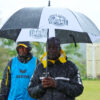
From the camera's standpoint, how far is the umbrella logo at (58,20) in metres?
5.08

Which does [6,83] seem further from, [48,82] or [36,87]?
[48,82]

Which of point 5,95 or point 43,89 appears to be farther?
point 5,95

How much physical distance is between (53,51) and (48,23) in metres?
0.37

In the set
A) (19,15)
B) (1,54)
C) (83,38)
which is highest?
(19,15)

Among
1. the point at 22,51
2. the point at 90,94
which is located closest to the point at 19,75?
the point at 22,51

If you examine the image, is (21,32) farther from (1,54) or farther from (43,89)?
(1,54)

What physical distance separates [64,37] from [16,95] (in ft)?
3.46

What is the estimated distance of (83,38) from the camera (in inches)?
234

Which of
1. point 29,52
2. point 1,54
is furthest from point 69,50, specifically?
point 29,52

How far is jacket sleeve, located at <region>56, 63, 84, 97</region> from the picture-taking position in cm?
483

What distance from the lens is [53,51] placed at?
4.91 metres

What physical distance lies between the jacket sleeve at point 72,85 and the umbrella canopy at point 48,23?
0.50m

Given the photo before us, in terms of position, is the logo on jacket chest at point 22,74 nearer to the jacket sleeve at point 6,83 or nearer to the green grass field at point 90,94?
the jacket sleeve at point 6,83

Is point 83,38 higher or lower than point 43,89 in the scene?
higher
